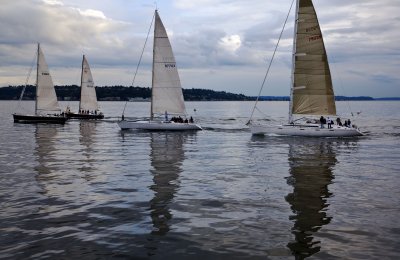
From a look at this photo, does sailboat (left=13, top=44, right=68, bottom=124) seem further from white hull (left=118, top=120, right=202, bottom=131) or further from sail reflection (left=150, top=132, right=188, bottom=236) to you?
sail reflection (left=150, top=132, right=188, bottom=236)

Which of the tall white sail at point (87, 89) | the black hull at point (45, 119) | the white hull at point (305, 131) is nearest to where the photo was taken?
the white hull at point (305, 131)

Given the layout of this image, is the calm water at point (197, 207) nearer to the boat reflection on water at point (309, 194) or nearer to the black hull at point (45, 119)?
the boat reflection on water at point (309, 194)

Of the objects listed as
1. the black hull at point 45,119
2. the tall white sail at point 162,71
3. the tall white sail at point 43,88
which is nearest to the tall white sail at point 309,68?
the tall white sail at point 162,71

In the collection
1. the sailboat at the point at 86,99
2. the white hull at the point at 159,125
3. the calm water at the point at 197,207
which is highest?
the sailboat at the point at 86,99

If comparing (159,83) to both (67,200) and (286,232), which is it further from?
(286,232)

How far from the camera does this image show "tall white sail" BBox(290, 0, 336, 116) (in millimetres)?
44250

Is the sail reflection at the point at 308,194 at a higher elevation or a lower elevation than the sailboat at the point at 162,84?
lower

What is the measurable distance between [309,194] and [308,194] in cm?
4

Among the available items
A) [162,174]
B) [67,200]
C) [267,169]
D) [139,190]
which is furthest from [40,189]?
[267,169]

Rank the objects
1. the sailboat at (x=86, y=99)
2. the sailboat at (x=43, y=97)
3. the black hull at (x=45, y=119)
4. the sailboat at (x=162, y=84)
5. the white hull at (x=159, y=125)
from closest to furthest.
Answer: the white hull at (x=159, y=125), the sailboat at (x=162, y=84), the black hull at (x=45, y=119), the sailboat at (x=43, y=97), the sailboat at (x=86, y=99)

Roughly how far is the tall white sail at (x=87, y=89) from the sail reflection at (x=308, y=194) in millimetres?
54390

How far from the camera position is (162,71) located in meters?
51.0

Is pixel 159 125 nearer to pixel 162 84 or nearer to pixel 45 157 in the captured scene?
pixel 162 84

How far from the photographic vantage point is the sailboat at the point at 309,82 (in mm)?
44156
